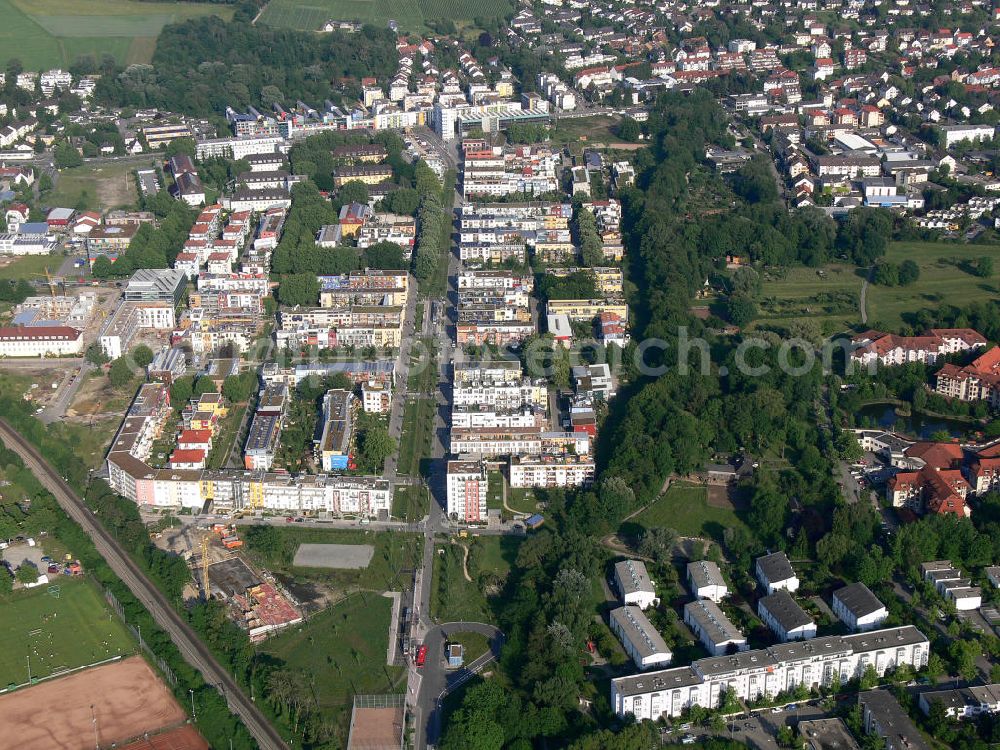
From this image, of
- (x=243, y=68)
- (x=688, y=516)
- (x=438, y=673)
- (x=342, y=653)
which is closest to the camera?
(x=438, y=673)

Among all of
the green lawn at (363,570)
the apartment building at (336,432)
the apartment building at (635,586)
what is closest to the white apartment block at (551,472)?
the green lawn at (363,570)

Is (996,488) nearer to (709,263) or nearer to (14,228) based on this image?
(709,263)

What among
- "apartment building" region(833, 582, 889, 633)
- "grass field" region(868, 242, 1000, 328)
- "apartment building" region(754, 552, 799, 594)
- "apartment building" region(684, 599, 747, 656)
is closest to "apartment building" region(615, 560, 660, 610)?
"apartment building" region(684, 599, 747, 656)

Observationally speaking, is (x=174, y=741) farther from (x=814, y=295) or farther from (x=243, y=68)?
(x=243, y=68)

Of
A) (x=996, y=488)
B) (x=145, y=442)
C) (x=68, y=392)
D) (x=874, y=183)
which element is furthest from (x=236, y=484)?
(x=874, y=183)
